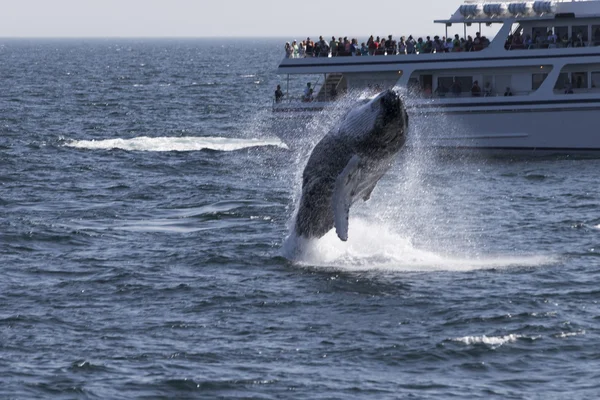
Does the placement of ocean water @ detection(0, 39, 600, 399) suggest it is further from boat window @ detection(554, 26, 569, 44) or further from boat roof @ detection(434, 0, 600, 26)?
boat roof @ detection(434, 0, 600, 26)

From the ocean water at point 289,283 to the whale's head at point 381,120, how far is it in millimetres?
3479

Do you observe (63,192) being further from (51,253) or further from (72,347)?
(72,347)

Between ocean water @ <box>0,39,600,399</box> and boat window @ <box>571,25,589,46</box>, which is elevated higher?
boat window @ <box>571,25,589,46</box>

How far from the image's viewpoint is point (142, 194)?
44594 millimetres

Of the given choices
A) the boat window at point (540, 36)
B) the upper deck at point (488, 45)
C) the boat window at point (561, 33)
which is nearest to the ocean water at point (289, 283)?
the upper deck at point (488, 45)

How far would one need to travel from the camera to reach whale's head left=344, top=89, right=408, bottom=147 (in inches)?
1006

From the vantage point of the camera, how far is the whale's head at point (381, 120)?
25547 mm

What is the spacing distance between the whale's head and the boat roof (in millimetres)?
26436

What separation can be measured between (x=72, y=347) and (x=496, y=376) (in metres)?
7.99

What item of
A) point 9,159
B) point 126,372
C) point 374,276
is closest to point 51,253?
point 374,276

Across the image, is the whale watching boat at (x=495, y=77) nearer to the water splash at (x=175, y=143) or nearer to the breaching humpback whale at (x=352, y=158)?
the water splash at (x=175, y=143)

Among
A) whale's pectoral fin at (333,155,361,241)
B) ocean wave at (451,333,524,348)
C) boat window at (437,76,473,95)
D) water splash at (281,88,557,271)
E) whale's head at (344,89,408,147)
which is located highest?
whale's head at (344,89,408,147)

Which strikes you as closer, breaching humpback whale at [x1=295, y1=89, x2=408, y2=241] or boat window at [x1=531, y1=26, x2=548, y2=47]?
breaching humpback whale at [x1=295, y1=89, x2=408, y2=241]

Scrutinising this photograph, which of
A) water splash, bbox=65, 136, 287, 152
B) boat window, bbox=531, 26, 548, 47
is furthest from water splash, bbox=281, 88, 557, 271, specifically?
water splash, bbox=65, 136, 287, 152
